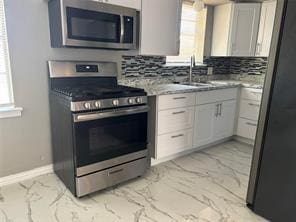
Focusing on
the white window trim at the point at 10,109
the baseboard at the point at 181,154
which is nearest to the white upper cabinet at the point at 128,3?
the white window trim at the point at 10,109

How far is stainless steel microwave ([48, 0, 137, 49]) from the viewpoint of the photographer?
1915mm

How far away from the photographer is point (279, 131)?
1.62m

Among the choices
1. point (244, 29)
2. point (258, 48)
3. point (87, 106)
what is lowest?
point (87, 106)

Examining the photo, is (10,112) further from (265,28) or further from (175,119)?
(265,28)

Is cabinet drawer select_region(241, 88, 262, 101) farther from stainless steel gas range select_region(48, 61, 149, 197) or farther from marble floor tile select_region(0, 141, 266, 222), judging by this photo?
stainless steel gas range select_region(48, 61, 149, 197)

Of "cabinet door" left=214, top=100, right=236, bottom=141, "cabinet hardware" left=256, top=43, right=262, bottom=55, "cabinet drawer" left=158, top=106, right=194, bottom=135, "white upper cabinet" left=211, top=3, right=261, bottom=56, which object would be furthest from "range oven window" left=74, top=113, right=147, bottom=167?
"cabinet hardware" left=256, top=43, right=262, bottom=55

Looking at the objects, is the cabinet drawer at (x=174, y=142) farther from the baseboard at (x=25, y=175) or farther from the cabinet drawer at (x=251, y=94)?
the baseboard at (x=25, y=175)

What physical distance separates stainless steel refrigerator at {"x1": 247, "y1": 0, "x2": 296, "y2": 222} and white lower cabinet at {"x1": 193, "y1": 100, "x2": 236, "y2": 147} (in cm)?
116

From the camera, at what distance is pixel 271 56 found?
1605 mm

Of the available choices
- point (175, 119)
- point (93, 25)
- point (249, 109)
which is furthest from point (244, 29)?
point (93, 25)

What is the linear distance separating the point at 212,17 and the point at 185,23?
518 millimetres

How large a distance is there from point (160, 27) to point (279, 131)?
161 centimetres

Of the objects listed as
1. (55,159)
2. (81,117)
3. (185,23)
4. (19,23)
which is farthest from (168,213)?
(185,23)

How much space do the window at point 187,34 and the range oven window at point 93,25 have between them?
3.96 ft
